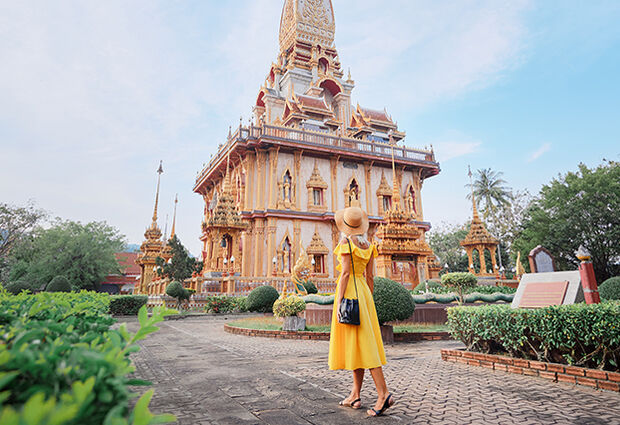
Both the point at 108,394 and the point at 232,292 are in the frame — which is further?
the point at 232,292

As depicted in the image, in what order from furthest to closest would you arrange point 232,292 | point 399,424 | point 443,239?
point 443,239, point 232,292, point 399,424

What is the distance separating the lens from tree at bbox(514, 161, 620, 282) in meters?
21.7

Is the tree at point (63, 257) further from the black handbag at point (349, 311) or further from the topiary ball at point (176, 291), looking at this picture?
the black handbag at point (349, 311)

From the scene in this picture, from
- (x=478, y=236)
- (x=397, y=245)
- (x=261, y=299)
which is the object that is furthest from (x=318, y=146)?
(x=261, y=299)

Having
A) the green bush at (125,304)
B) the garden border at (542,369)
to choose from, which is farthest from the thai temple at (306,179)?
the garden border at (542,369)

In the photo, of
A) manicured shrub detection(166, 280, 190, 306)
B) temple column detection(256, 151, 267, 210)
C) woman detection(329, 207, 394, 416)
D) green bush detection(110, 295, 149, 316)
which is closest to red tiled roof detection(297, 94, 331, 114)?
temple column detection(256, 151, 267, 210)

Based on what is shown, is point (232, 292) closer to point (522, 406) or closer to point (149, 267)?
point (149, 267)

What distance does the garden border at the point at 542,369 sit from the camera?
13.6 feet

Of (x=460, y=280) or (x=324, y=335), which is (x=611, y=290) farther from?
(x=324, y=335)

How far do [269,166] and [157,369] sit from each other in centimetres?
1934

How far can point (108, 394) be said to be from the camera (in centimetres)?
82

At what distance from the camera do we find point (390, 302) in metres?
8.45

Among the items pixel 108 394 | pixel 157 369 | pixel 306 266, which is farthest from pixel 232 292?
pixel 108 394

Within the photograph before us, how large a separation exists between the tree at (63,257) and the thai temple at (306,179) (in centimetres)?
350
